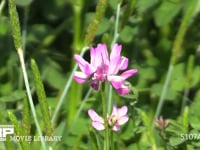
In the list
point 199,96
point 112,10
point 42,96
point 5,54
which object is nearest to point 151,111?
point 199,96

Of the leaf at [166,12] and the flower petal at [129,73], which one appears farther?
the leaf at [166,12]

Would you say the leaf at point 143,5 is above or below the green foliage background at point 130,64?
above

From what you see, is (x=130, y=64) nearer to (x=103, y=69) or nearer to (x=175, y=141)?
(x=175, y=141)

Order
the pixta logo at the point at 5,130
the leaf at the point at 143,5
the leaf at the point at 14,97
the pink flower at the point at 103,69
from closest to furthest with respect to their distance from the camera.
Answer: the pink flower at the point at 103,69
the pixta logo at the point at 5,130
the leaf at the point at 14,97
the leaf at the point at 143,5

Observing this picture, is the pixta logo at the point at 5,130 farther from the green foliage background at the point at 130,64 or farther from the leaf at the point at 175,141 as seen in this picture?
the leaf at the point at 175,141

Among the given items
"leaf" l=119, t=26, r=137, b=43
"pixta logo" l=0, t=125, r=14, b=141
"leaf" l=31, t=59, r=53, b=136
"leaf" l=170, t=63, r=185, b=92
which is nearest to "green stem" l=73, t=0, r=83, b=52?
"leaf" l=119, t=26, r=137, b=43

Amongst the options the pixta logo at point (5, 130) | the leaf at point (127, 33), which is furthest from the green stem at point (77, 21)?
the pixta logo at point (5, 130)

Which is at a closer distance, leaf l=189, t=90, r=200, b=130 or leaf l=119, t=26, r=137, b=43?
leaf l=189, t=90, r=200, b=130

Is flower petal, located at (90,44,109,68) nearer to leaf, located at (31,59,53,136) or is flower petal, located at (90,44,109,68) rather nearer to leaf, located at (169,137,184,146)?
leaf, located at (31,59,53,136)
